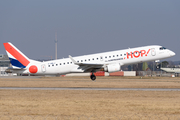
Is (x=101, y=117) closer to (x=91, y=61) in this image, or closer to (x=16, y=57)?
(x=91, y=61)

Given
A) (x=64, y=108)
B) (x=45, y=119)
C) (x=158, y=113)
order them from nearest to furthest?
(x=45, y=119)
(x=158, y=113)
(x=64, y=108)

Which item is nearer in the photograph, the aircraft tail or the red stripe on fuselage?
the aircraft tail

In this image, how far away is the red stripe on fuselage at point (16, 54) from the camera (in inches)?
1984

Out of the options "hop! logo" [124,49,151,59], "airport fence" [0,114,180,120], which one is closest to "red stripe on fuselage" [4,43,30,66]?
"hop! logo" [124,49,151,59]

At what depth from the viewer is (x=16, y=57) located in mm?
50750

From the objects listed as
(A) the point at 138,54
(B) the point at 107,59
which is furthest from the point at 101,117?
(B) the point at 107,59

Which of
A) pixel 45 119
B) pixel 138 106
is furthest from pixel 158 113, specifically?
pixel 45 119

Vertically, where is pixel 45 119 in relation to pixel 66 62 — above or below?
below

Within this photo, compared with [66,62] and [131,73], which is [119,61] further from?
[131,73]

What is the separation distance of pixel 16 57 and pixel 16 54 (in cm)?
76

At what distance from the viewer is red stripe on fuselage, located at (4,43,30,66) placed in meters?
50.4

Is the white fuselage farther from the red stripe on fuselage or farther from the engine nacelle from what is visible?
the red stripe on fuselage

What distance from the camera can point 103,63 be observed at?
47.7 meters

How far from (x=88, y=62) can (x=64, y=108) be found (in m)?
29.3
